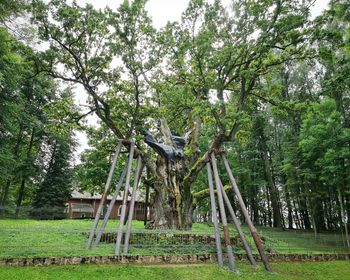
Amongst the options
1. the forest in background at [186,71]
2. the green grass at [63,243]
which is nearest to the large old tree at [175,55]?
the forest in background at [186,71]

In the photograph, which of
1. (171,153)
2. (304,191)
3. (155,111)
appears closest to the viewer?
(155,111)

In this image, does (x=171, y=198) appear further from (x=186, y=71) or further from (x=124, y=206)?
(x=186, y=71)

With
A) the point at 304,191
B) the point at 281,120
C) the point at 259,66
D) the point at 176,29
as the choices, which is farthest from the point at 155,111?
the point at 281,120

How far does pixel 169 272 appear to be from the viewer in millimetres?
6660

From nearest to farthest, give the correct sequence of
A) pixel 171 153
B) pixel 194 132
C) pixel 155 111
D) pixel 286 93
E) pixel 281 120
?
pixel 155 111 → pixel 171 153 → pixel 194 132 → pixel 286 93 → pixel 281 120

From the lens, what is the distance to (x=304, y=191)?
68.3 feet

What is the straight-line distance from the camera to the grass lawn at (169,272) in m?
5.81

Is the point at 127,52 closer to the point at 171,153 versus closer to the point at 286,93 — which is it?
the point at 171,153

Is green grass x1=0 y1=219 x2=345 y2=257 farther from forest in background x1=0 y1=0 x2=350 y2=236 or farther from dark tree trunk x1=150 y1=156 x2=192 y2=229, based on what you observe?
forest in background x1=0 y1=0 x2=350 y2=236

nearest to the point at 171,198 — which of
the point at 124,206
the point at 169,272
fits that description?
the point at 124,206

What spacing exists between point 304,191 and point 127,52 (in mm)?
17959

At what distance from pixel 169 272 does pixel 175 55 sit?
29.7 ft

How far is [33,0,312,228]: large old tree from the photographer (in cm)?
933

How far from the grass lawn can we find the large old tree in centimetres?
442
